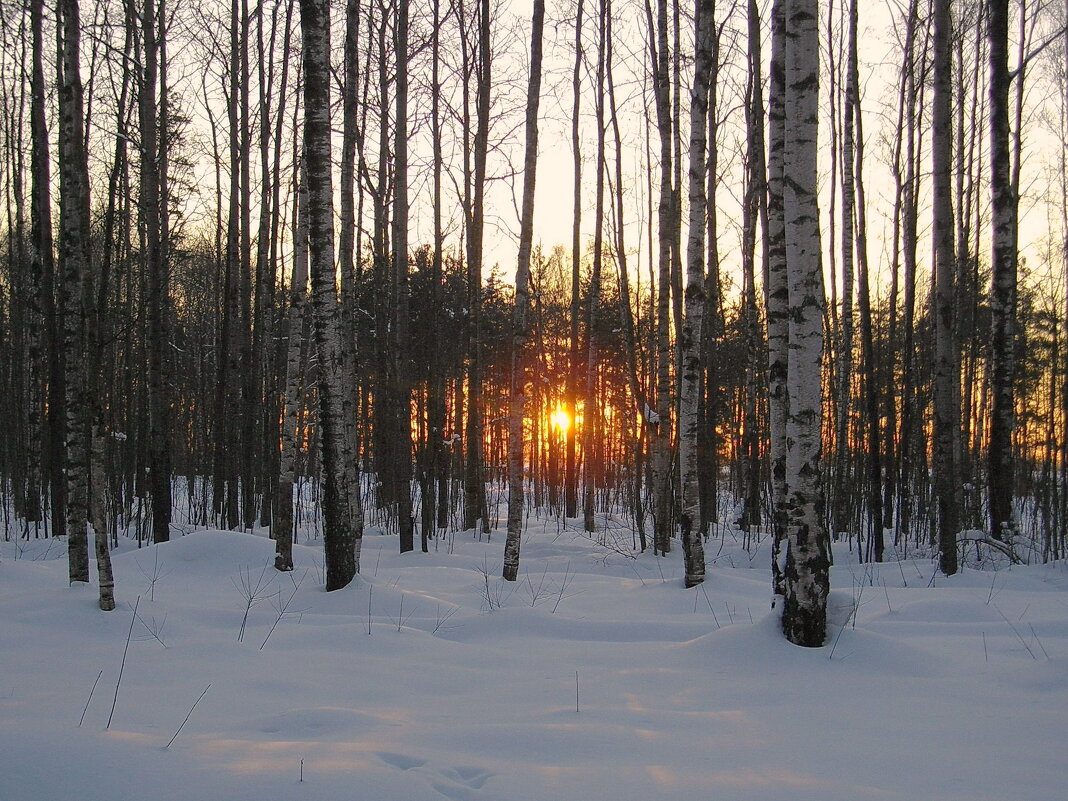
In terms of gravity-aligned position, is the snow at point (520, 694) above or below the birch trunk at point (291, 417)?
below

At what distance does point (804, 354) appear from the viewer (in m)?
4.25

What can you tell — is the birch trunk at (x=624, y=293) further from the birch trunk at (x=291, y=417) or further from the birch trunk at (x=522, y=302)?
the birch trunk at (x=291, y=417)

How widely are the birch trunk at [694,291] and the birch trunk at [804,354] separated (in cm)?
211

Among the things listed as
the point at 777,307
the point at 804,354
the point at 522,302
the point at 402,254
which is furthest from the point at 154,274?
the point at 804,354

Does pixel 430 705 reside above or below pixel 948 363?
below

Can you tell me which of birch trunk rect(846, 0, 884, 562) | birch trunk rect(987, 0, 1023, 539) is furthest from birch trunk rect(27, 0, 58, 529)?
birch trunk rect(987, 0, 1023, 539)

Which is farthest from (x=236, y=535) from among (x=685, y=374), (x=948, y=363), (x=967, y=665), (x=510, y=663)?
(x=948, y=363)

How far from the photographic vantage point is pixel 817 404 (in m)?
4.24

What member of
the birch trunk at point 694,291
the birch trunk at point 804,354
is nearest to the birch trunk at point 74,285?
the birch trunk at point 804,354

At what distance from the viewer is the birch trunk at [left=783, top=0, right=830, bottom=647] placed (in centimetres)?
420

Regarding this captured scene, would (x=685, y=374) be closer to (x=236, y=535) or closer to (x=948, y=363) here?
(x=948, y=363)

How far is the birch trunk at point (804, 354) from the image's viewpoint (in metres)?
4.20

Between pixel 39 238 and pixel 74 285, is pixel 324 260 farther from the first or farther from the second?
pixel 39 238

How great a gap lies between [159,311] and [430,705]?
7.46 metres
